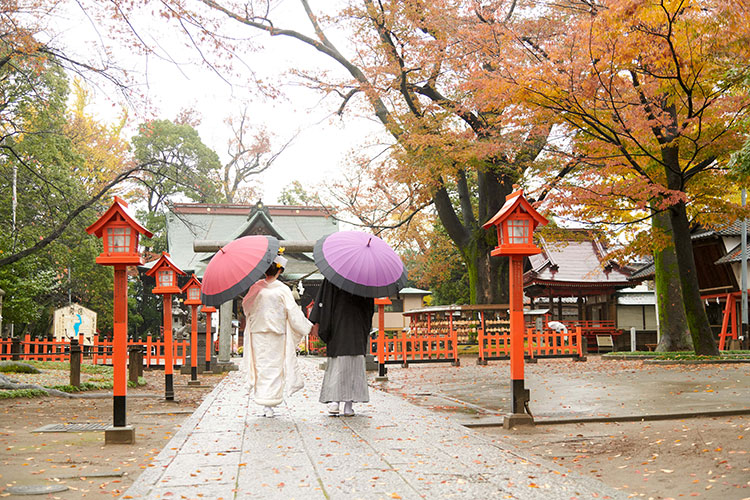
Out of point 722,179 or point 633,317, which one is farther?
point 633,317

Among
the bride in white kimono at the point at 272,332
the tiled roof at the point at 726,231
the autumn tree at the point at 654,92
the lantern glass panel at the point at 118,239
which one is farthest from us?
the tiled roof at the point at 726,231

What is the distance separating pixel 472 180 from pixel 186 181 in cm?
1936

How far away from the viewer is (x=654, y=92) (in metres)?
14.9

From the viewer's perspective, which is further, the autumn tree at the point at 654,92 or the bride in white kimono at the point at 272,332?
the autumn tree at the point at 654,92

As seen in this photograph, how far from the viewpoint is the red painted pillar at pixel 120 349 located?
6.82m

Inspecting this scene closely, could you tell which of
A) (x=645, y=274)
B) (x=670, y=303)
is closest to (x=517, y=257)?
(x=670, y=303)

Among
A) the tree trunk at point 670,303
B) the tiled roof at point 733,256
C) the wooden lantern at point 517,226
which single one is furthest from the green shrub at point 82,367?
the tiled roof at point 733,256

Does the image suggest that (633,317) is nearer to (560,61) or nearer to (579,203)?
(579,203)

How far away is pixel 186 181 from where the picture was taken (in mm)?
14938

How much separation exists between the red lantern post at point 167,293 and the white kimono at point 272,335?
12.9ft

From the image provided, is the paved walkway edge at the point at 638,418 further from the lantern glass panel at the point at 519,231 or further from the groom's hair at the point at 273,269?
the groom's hair at the point at 273,269

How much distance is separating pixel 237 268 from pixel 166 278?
199 inches

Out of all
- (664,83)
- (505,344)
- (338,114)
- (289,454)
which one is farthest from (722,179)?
(289,454)

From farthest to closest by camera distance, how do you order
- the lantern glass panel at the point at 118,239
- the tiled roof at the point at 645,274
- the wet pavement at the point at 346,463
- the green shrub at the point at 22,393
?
the tiled roof at the point at 645,274 < the green shrub at the point at 22,393 < the lantern glass panel at the point at 118,239 < the wet pavement at the point at 346,463
